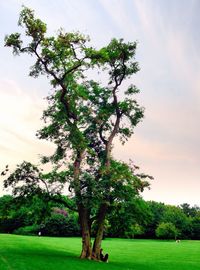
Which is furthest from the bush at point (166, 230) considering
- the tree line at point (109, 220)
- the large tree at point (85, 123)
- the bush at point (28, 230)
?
the large tree at point (85, 123)

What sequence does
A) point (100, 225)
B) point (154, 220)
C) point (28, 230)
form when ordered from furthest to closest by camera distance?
point (154, 220)
point (28, 230)
point (100, 225)

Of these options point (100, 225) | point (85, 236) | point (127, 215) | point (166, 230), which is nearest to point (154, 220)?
point (166, 230)

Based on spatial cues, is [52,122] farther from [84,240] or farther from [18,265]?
[18,265]

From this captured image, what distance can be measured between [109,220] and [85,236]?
4049 millimetres

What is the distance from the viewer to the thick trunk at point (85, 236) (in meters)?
43.0

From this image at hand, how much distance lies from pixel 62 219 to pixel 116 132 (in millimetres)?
76226

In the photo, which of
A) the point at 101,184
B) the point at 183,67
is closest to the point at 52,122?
the point at 101,184

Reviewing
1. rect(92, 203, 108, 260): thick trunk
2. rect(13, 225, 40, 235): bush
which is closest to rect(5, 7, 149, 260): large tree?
rect(92, 203, 108, 260): thick trunk

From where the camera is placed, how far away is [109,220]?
46.2m

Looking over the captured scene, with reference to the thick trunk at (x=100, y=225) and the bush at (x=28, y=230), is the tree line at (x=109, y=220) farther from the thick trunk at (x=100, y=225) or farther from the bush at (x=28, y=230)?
the thick trunk at (x=100, y=225)

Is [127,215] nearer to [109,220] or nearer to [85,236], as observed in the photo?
[109,220]

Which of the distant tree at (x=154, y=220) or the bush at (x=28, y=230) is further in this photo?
the distant tree at (x=154, y=220)

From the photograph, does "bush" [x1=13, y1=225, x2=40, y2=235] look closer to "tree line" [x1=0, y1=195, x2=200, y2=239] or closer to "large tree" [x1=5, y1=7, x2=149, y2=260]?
"tree line" [x1=0, y1=195, x2=200, y2=239]

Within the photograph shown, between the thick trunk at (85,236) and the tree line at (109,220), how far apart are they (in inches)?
78.6
